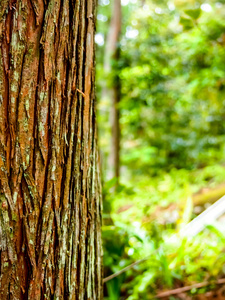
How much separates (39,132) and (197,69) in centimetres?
354

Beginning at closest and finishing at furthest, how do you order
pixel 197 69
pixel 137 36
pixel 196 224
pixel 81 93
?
pixel 81 93, pixel 196 224, pixel 197 69, pixel 137 36

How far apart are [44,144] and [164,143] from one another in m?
5.13

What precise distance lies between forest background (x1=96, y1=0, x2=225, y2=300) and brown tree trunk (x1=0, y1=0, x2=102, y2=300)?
74 centimetres

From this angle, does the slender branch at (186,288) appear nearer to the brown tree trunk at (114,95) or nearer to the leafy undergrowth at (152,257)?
the leafy undergrowth at (152,257)

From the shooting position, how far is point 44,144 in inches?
44.3

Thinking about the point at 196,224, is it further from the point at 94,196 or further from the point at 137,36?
the point at 137,36

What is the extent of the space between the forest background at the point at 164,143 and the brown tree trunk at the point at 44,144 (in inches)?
29.3

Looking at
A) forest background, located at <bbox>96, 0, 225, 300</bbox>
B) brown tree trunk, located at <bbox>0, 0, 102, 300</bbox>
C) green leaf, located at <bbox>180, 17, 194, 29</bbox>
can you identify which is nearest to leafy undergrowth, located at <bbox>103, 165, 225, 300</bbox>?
forest background, located at <bbox>96, 0, 225, 300</bbox>

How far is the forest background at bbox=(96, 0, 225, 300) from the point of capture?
2.02 meters

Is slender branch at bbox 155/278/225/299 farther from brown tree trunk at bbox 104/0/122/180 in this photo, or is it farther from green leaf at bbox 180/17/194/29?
brown tree trunk at bbox 104/0/122/180

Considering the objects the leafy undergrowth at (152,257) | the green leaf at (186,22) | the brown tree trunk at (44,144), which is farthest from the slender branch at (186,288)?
the green leaf at (186,22)

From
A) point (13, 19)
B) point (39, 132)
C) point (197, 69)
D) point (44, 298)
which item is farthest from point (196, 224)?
point (197, 69)

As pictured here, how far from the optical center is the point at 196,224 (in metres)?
2.26

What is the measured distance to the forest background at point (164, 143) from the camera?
2.02 m
